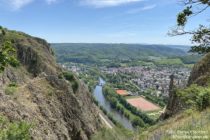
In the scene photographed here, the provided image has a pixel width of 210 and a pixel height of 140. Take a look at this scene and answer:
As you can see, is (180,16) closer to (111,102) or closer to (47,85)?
(47,85)

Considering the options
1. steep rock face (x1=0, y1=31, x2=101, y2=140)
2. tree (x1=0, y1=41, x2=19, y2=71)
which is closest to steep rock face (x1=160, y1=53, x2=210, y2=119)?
steep rock face (x1=0, y1=31, x2=101, y2=140)

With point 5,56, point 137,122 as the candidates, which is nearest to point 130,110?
point 137,122

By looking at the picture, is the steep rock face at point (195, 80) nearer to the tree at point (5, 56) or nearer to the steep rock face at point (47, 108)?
the steep rock face at point (47, 108)

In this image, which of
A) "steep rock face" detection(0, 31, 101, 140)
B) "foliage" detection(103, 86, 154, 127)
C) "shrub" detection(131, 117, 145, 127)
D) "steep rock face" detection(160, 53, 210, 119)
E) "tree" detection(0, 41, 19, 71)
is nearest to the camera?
"tree" detection(0, 41, 19, 71)

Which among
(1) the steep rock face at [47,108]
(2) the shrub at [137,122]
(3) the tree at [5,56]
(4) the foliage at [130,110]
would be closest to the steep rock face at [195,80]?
(1) the steep rock face at [47,108]

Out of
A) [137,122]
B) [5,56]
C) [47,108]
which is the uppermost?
[5,56]

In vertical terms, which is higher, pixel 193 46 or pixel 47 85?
pixel 193 46

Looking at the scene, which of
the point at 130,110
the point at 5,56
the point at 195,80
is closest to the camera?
the point at 5,56

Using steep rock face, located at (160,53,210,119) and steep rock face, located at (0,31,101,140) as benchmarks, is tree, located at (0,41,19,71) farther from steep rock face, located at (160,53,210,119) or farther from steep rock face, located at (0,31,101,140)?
steep rock face, located at (160,53,210,119)

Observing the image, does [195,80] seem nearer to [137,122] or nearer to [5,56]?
[5,56]

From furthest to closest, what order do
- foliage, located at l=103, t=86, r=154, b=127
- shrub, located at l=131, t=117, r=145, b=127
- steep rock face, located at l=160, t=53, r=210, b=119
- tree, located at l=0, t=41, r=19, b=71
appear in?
foliage, located at l=103, t=86, r=154, b=127, shrub, located at l=131, t=117, r=145, b=127, steep rock face, located at l=160, t=53, r=210, b=119, tree, located at l=0, t=41, r=19, b=71

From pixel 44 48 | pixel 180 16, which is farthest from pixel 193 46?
pixel 44 48
